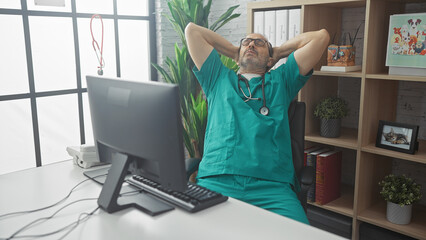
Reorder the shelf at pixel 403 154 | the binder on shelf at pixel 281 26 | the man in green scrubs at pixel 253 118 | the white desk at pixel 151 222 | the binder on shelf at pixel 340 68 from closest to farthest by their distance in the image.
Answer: the white desk at pixel 151 222, the man in green scrubs at pixel 253 118, the shelf at pixel 403 154, the binder on shelf at pixel 340 68, the binder on shelf at pixel 281 26

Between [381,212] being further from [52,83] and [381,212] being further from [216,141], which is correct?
[52,83]

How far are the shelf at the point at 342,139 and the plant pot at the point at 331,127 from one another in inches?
1.4

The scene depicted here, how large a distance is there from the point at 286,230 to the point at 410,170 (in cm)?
177

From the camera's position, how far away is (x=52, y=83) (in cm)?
307

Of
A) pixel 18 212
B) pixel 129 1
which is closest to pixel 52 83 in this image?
pixel 129 1

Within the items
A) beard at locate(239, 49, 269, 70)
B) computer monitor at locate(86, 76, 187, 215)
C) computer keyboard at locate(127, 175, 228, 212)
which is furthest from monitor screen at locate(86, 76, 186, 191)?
beard at locate(239, 49, 269, 70)

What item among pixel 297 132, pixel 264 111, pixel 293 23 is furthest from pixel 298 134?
pixel 293 23

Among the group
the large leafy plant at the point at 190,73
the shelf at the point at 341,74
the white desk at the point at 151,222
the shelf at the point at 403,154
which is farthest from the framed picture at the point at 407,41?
the white desk at the point at 151,222

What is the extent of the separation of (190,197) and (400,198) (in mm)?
1451

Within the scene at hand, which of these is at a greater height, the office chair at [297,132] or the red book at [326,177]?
the office chair at [297,132]

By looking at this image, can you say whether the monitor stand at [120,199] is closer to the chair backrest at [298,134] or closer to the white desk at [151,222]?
the white desk at [151,222]

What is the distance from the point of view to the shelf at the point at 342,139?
241 centimetres

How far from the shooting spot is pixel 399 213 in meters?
2.29

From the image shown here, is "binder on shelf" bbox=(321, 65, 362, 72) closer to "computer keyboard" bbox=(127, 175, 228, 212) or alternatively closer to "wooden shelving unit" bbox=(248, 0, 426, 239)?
"wooden shelving unit" bbox=(248, 0, 426, 239)
